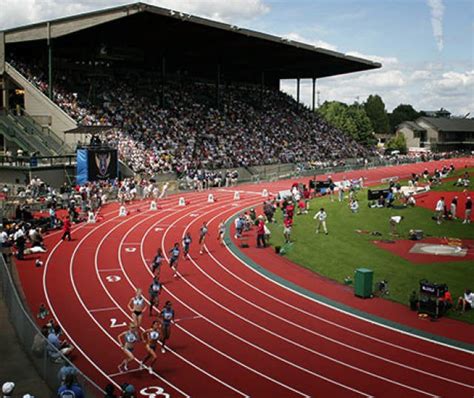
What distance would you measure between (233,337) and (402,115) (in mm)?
156182

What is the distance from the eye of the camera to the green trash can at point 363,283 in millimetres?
20219

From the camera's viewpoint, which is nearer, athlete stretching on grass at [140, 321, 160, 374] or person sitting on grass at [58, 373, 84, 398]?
person sitting on grass at [58, 373, 84, 398]

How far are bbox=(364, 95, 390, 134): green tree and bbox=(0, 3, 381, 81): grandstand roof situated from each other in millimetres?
59954

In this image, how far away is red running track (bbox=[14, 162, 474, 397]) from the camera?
44.9ft

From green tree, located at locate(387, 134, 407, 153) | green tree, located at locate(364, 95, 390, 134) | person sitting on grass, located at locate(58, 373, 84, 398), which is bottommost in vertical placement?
person sitting on grass, located at locate(58, 373, 84, 398)

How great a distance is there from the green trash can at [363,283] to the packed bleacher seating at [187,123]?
27.5 m

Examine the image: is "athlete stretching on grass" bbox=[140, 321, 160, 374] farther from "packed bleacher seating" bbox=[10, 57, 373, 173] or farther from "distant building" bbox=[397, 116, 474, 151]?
"distant building" bbox=[397, 116, 474, 151]

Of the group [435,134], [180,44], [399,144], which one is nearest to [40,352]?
[180,44]

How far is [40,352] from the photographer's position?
42.2 feet

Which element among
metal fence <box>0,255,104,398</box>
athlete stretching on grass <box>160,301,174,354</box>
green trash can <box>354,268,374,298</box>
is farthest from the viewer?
green trash can <box>354,268,374,298</box>

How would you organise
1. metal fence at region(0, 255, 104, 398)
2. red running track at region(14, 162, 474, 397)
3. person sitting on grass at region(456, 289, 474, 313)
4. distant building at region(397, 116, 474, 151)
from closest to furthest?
1. metal fence at region(0, 255, 104, 398)
2. red running track at region(14, 162, 474, 397)
3. person sitting on grass at region(456, 289, 474, 313)
4. distant building at region(397, 116, 474, 151)

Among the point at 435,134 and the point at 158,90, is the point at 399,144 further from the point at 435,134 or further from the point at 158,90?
the point at 158,90

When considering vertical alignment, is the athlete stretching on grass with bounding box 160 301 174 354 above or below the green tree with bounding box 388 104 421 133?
below

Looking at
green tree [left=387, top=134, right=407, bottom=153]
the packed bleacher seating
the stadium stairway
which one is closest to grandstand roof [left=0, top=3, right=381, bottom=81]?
the packed bleacher seating
